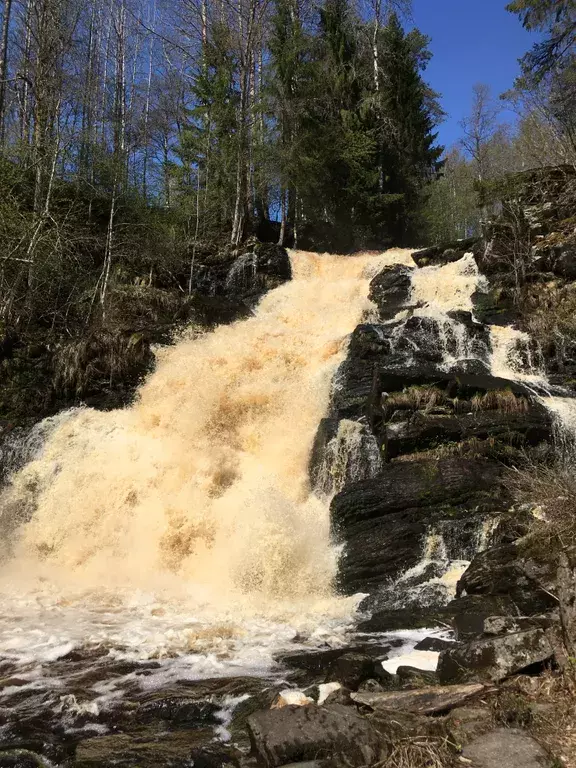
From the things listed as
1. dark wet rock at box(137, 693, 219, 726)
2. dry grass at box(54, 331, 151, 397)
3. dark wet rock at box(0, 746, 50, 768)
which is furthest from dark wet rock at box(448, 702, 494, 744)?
dry grass at box(54, 331, 151, 397)

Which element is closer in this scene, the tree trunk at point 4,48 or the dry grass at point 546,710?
the dry grass at point 546,710

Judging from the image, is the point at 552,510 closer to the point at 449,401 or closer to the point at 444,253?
the point at 449,401

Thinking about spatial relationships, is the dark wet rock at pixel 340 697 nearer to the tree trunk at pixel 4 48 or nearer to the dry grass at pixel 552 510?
the dry grass at pixel 552 510

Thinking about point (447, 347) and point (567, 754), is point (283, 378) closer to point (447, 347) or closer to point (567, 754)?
point (447, 347)

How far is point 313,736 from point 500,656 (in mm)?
1534

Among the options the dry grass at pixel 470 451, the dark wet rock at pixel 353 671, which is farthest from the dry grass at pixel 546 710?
the dry grass at pixel 470 451

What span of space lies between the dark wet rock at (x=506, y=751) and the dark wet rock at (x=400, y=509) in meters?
4.99

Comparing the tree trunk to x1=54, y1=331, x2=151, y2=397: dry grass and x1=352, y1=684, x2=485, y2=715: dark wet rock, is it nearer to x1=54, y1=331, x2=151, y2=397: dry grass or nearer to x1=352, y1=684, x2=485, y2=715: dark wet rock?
x1=54, y1=331, x2=151, y2=397: dry grass

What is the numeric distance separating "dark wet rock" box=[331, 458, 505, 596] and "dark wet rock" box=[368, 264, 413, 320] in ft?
26.3

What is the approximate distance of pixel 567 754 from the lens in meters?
2.80

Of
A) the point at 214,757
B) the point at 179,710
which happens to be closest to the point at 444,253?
the point at 179,710

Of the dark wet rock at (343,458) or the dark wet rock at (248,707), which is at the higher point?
the dark wet rock at (343,458)

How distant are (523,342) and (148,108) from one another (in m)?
26.8

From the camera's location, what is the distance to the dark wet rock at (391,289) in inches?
660
